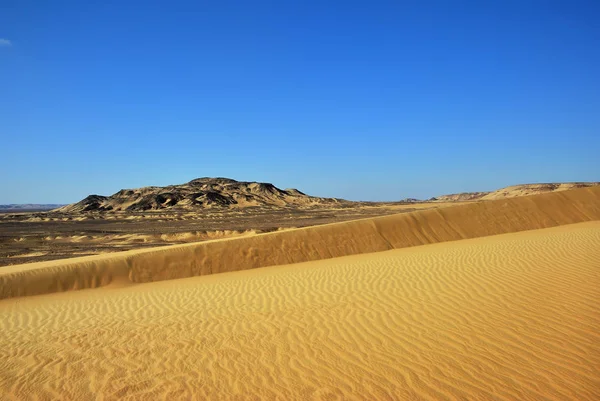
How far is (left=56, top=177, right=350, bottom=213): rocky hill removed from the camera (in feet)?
265

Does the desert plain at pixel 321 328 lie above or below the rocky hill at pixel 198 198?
below

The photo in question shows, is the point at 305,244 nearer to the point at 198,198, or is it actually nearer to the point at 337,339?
the point at 337,339

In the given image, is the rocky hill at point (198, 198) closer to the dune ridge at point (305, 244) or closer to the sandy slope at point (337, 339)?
the dune ridge at point (305, 244)

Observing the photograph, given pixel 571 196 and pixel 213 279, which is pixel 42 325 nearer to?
pixel 213 279

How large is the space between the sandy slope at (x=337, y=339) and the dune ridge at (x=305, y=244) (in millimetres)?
2665

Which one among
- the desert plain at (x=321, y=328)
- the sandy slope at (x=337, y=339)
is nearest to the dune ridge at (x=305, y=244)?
the desert plain at (x=321, y=328)

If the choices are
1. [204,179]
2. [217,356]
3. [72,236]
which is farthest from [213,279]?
[204,179]

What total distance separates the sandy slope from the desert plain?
0.02 metres

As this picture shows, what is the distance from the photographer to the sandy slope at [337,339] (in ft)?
13.3

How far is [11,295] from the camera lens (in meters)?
11.0

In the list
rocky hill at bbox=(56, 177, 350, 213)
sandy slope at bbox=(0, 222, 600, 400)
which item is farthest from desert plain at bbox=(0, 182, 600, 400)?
rocky hill at bbox=(56, 177, 350, 213)

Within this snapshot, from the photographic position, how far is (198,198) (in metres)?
83.6

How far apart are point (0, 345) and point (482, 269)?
9259 millimetres

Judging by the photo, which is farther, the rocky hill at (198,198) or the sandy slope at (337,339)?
the rocky hill at (198,198)
